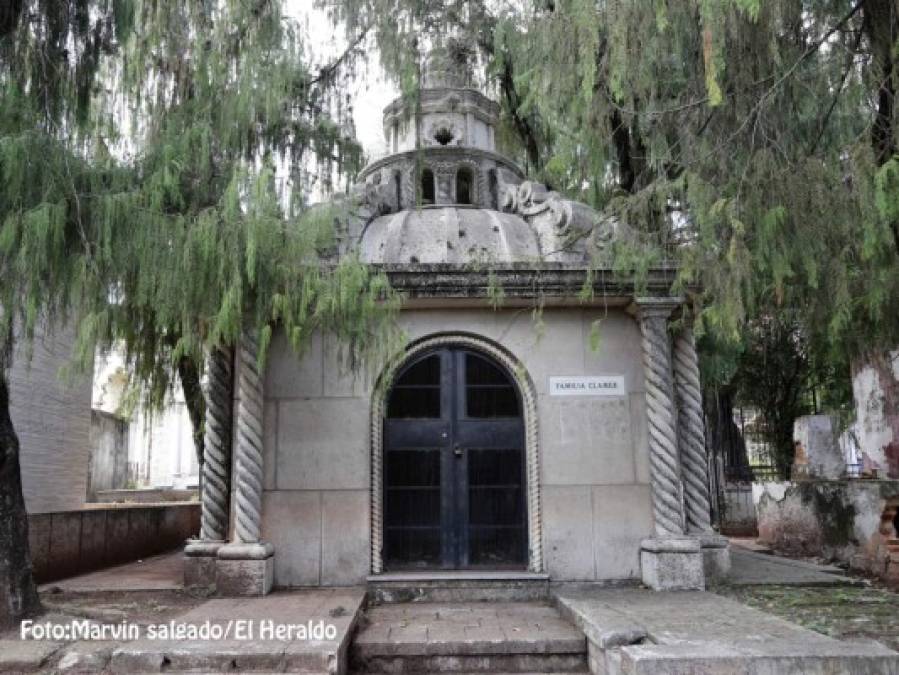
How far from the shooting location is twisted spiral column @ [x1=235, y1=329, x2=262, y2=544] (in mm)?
6840

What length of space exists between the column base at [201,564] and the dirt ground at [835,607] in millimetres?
4595

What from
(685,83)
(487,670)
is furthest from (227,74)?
(487,670)

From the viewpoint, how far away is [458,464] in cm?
738

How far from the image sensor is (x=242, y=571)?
665 cm

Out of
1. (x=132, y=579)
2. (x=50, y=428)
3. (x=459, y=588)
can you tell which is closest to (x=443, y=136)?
(x=459, y=588)

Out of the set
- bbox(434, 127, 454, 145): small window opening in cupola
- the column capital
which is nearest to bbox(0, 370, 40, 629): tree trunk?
the column capital

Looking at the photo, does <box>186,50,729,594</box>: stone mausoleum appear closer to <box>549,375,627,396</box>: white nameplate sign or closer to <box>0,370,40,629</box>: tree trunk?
<box>549,375,627,396</box>: white nameplate sign

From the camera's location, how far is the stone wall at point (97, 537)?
754 cm

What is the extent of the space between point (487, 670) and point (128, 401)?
4857 millimetres

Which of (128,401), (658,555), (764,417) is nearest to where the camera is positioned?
(658,555)

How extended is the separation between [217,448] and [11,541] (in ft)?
7.18

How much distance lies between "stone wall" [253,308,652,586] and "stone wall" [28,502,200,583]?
231 centimetres

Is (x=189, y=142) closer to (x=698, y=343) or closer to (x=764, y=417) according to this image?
(x=698, y=343)

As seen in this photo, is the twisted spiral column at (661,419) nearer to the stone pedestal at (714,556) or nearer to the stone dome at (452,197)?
the stone pedestal at (714,556)
